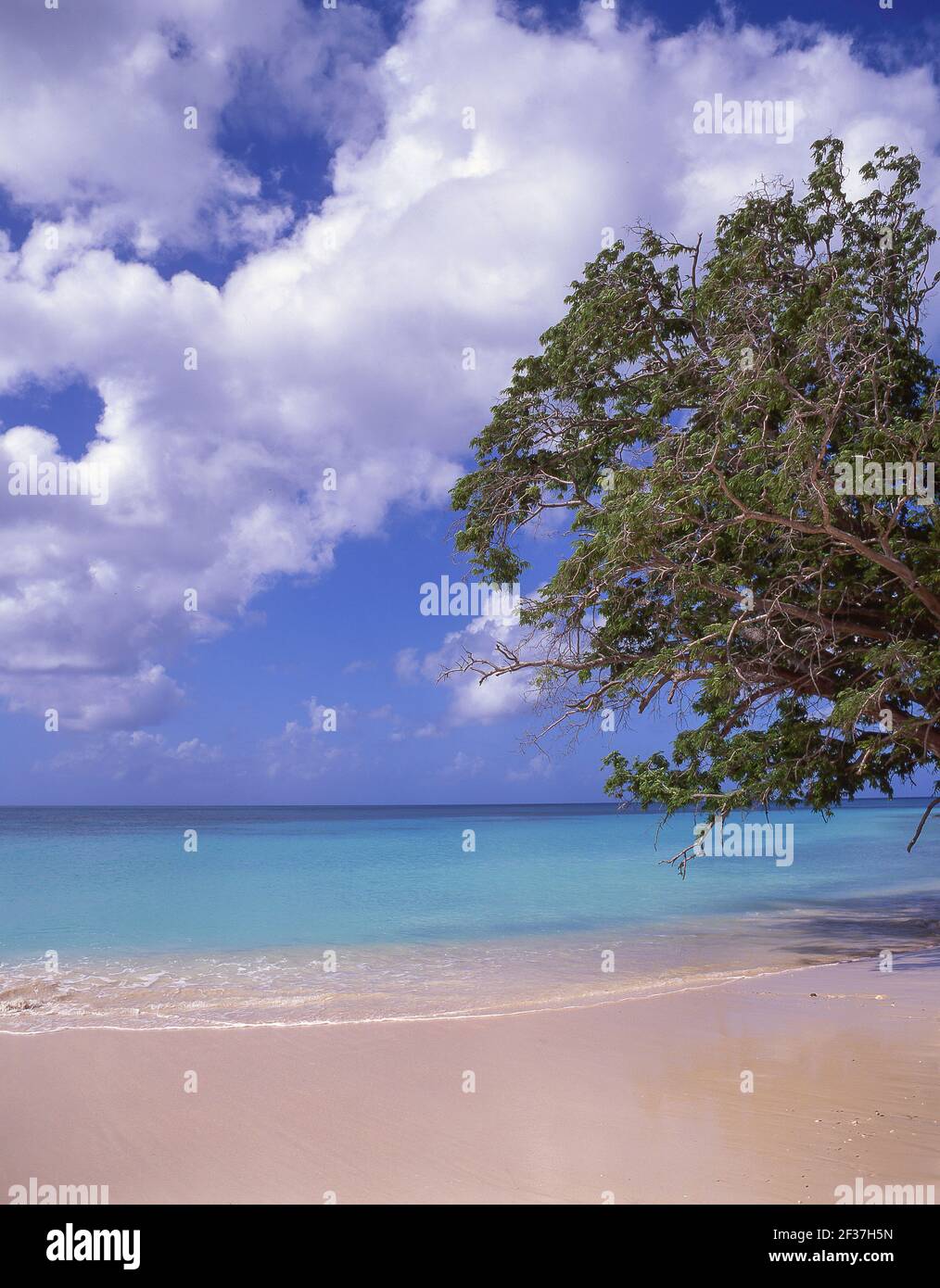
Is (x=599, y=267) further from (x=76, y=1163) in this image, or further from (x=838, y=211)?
(x=76, y=1163)

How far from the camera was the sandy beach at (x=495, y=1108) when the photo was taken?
4062mm

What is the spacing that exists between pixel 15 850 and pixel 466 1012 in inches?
1191

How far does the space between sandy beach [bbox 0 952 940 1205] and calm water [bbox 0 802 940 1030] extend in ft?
3.87

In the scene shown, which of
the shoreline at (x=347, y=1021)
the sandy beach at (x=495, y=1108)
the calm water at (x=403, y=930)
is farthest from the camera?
the calm water at (x=403, y=930)

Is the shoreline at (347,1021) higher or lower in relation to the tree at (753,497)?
lower

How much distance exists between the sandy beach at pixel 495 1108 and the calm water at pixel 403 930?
46.4 inches

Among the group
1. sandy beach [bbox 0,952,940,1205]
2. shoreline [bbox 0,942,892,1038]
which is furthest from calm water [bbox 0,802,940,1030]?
sandy beach [bbox 0,952,940,1205]

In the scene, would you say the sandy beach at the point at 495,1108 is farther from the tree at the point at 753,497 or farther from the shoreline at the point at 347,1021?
the tree at the point at 753,497

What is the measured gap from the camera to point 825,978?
8.77 meters

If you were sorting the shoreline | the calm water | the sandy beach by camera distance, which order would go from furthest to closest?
the calm water
the shoreline
the sandy beach

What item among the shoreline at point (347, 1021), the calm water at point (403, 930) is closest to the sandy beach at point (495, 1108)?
the shoreline at point (347, 1021)

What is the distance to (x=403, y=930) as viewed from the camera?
13047mm

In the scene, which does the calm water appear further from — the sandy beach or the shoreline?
the sandy beach

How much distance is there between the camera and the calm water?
8414 millimetres
